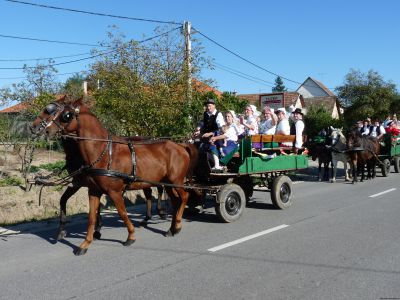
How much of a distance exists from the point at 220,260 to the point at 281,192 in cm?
452

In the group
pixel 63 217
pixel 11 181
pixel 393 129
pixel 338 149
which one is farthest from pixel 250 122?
pixel 393 129

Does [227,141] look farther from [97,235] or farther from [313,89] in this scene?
[313,89]

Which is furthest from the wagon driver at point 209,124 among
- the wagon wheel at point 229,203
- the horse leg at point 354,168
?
the horse leg at point 354,168

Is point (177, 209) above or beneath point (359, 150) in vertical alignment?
beneath

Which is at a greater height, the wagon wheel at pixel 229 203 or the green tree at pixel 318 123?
the green tree at pixel 318 123

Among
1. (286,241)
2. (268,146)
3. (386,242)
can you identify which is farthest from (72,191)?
(386,242)

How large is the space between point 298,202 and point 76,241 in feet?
19.5

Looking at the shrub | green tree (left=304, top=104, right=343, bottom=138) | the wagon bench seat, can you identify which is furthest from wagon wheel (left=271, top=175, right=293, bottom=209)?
green tree (left=304, top=104, right=343, bottom=138)

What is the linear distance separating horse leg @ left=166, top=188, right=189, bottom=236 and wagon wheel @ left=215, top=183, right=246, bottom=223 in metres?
0.74

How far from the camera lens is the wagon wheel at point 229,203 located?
872 centimetres

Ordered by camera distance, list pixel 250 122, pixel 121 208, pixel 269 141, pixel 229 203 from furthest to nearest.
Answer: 1. pixel 250 122
2. pixel 269 141
3. pixel 229 203
4. pixel 121 208

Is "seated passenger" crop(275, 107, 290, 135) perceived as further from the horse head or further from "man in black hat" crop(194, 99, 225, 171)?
the horse head

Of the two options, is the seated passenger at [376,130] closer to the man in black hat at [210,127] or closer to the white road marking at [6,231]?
the man in black hat at [210,127]

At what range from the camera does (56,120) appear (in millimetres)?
6703
